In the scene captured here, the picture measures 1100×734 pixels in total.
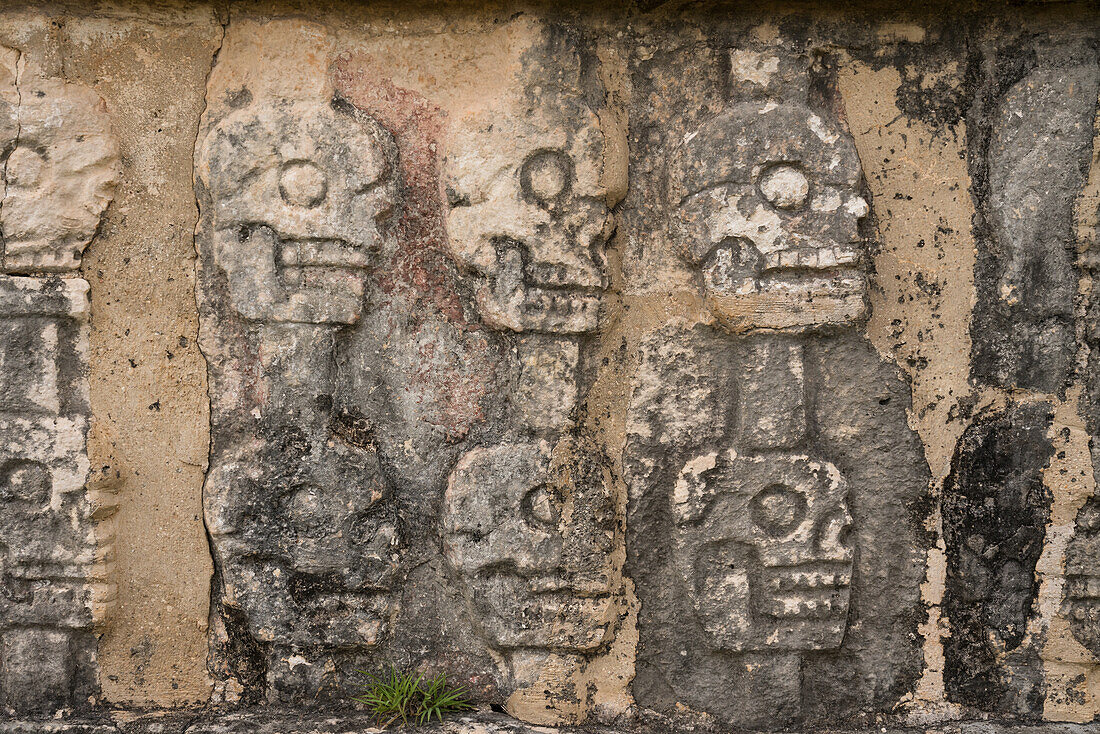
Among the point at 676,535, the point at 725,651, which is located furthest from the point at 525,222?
the point at 725,651

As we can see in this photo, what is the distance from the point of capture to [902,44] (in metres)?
2.10

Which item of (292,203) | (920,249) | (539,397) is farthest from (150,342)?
(920,249)

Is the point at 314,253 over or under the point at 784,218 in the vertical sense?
under

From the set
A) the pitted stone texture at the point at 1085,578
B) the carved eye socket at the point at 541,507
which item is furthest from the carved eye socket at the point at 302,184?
the pitted stone texture at the point at 1085,578

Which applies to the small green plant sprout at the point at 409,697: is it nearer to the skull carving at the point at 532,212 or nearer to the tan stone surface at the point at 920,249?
the skull carving at the point at 532,212

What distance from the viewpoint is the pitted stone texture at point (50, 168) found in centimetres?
206

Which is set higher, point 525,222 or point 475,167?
point 475,167

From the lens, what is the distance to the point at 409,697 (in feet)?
6.93

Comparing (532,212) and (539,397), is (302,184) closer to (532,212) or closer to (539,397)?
(532,212)

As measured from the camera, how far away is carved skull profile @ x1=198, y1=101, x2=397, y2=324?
204 centimetres

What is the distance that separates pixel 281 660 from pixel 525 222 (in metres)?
1.20

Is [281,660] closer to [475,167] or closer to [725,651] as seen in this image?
[725,651]

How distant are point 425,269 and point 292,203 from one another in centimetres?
34

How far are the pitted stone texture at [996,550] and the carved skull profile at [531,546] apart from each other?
0.85m
